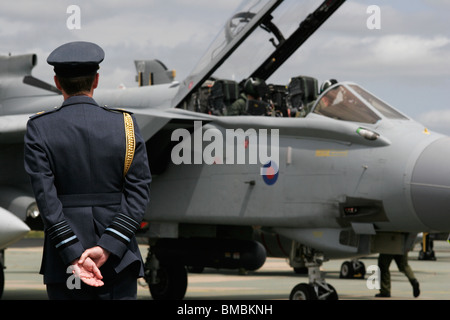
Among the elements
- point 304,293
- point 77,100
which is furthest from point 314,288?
point 77,100

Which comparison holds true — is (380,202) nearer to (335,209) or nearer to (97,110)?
(335,209)

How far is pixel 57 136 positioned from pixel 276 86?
7002 mm

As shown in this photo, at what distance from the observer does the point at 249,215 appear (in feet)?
29.3

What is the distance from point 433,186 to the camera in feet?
25.1

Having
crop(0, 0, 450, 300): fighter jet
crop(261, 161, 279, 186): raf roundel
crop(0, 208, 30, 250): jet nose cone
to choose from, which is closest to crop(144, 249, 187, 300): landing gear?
crop(0, 0, 450, 300): fighter jet

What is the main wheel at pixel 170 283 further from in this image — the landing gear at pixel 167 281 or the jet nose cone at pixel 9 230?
the jet nose cone at pixel 9 230

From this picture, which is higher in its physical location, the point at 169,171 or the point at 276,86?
the point at 276,86

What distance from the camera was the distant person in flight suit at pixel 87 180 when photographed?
3.31 meters

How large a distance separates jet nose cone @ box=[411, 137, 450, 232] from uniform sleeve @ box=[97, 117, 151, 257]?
4841mm

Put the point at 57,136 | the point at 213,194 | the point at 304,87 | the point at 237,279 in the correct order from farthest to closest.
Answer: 1. the point at 237,279
2. the point at 304,87
3. the point at 213,194
4. the point at 57,136

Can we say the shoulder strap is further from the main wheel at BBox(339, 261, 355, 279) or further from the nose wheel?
the main wheel at BBox(339, 261, 355, 279)

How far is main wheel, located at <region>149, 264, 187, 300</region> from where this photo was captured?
11.6 metres

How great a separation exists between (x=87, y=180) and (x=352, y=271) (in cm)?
1504
